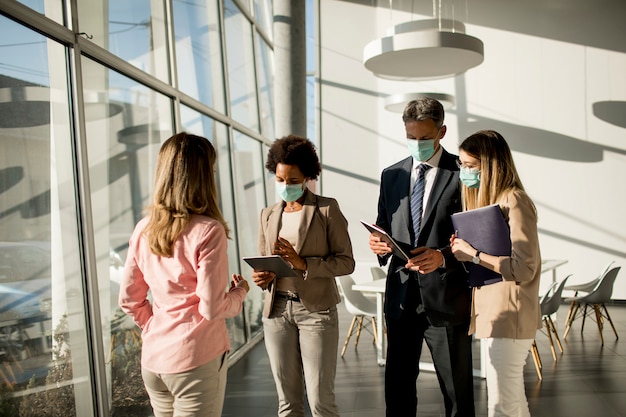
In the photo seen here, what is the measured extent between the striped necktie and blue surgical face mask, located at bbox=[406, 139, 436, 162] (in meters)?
0.07

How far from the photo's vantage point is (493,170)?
272 centimetres

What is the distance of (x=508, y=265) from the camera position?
2.62 m

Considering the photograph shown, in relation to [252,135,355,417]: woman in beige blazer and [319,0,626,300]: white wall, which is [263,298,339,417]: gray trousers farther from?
[319,0,626,300]: white wall

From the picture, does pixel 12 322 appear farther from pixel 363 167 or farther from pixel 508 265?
pixel 363 167

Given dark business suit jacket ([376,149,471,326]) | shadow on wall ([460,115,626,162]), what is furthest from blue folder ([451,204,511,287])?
shadow on wall ([460,115,626,162])

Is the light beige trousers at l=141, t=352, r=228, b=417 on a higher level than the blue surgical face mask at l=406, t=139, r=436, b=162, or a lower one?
lower

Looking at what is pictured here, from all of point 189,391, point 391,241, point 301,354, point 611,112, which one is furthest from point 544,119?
point 189,391

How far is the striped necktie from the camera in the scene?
3102 millimetres

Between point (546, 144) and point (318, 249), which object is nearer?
point (318, 249)

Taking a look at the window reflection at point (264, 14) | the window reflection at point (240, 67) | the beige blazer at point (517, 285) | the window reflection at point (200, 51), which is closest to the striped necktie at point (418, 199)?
the beige blazer at point (517, 285)

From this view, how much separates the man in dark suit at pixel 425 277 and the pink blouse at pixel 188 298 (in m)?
0.99

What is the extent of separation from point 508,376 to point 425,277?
617 millimetres

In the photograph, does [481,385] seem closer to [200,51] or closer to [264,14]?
[200,51]

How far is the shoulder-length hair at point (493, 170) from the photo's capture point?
2717 millimetres
